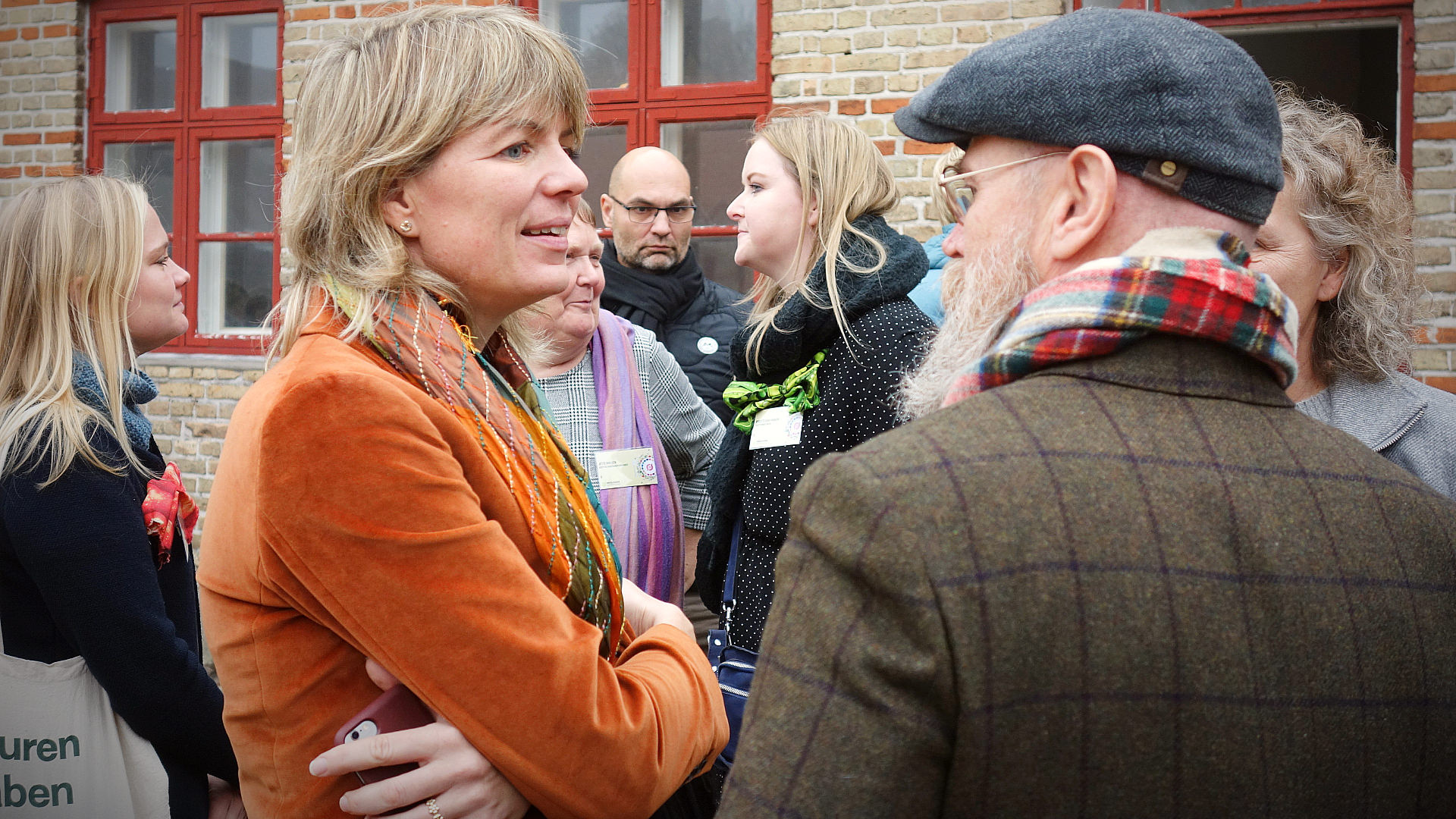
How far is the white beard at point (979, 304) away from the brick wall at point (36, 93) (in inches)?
256

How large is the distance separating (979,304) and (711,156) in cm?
440

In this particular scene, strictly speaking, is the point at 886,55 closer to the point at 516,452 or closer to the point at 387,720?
the point at 516,452

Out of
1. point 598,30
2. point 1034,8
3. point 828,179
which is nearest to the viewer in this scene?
point 828,179

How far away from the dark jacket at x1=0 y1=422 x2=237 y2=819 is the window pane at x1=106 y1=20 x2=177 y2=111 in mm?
5133

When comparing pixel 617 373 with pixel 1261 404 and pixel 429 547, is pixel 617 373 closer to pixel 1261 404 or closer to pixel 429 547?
pixel 429 547

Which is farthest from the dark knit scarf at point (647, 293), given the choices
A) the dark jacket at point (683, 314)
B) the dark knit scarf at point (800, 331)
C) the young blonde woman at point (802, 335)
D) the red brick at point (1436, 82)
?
the red brick at point (1436, 82)

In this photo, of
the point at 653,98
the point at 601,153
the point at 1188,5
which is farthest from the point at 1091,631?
the point at 601,153

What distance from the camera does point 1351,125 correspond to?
2.07 m

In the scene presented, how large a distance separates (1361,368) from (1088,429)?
144cm

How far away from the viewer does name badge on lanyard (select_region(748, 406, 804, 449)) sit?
250 cm

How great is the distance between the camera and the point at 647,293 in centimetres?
408

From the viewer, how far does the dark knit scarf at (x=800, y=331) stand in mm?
2510

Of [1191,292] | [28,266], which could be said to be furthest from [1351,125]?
[28,266]

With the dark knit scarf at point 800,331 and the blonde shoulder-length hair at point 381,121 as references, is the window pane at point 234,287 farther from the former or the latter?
the blonde shoulder-length hair at point 381,121
